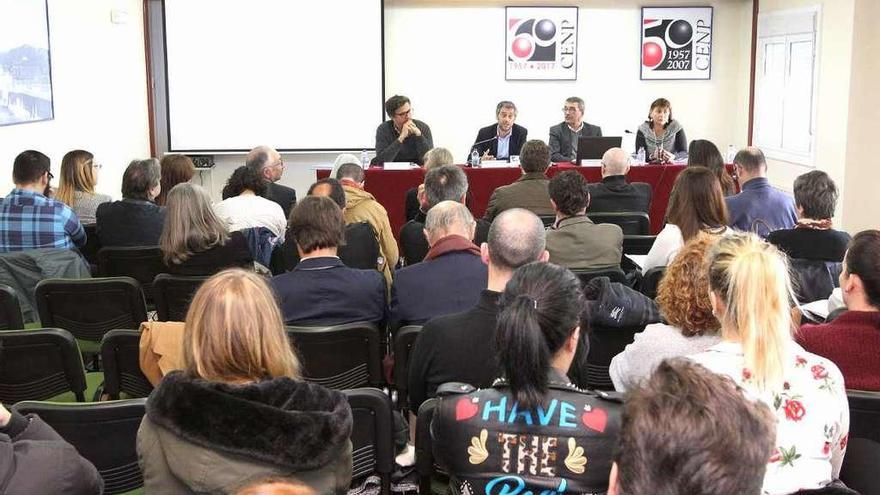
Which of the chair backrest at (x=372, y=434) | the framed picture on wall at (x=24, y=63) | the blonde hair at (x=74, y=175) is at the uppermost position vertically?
the framed picture on wall at (x=24, y=63)

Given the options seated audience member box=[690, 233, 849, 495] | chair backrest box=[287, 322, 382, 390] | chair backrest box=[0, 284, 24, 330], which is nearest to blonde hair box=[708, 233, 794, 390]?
seated audience member box=[690, 233, 849, 495]

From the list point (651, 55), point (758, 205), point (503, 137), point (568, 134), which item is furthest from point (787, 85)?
point (758, 205)

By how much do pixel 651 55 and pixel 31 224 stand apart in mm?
7070

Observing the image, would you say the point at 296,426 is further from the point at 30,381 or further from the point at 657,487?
the point at 30,381

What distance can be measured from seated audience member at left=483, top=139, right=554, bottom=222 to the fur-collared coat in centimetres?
407

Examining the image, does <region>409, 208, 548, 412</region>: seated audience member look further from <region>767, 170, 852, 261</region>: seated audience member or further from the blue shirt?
the blue shirt

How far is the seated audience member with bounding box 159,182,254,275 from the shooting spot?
437cm

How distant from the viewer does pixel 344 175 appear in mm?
5734

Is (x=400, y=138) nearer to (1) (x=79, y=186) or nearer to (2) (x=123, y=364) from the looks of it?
(1) (x=79, y=186)

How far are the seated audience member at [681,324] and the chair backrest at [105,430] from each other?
130cm

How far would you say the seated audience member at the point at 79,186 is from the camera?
5.61m

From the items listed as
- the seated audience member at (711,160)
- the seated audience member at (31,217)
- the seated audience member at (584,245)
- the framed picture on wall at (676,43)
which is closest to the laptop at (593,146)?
the seated audience member at (711,160)

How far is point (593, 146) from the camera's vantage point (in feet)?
25.6

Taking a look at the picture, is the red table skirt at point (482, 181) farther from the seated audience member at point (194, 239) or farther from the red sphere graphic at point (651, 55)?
the seated audience member at point (194, 239)
